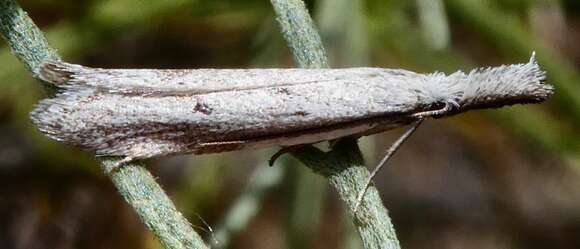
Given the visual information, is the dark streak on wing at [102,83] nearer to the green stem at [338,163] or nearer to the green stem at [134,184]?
the green stem at [134,184]

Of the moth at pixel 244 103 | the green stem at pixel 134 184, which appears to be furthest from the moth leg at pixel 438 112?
the green stem at pixel 134 184

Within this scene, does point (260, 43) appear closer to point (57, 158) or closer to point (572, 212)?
point (57, 158)

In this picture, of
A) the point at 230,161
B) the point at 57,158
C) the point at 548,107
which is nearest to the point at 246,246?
the point at 230,161

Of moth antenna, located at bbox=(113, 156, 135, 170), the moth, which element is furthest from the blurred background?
moth antenna, located at bbox=(113, 156, 135, 170)

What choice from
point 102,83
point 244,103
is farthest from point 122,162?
point 244,103

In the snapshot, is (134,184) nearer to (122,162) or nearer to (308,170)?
(122,162)
